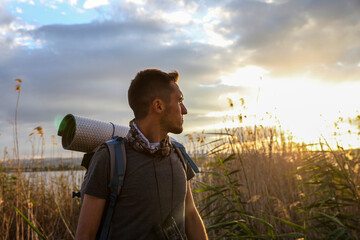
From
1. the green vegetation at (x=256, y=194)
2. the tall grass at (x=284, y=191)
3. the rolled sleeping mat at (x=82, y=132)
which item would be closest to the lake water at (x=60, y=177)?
the green vegetation at (x=256, y=194)

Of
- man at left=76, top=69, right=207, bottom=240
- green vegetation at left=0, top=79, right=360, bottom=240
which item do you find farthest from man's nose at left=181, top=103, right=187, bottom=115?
green vegetation at left=0, top=79, right=360, bottom=240

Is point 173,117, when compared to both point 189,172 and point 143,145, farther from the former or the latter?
point 189,172

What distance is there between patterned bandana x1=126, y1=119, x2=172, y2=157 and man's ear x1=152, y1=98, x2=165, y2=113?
7.2 inches

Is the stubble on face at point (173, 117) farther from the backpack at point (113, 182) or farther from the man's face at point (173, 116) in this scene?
Result: the backpack at point (113, 182)

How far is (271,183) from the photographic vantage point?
451 cm

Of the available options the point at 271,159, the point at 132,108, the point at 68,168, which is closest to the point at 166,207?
the point at 132,108

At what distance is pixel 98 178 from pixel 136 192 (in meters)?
0.23

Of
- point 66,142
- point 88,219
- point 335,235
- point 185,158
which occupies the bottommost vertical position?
point 335,235

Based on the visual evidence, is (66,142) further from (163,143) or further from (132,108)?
(163,143)

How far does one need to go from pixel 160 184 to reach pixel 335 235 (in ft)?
8.10

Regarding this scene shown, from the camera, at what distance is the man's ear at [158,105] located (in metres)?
1.99

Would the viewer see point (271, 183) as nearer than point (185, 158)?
No

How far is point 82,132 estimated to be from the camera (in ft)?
6.81

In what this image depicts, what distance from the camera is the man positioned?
1729mm
